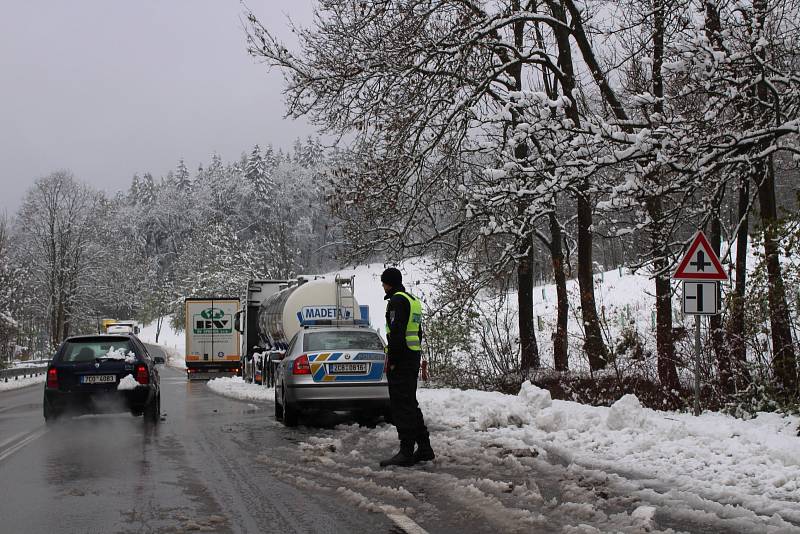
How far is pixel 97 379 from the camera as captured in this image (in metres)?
14.9

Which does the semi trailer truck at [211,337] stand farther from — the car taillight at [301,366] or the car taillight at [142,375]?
the car taillight at [301,366]

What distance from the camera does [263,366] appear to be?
27.7 m

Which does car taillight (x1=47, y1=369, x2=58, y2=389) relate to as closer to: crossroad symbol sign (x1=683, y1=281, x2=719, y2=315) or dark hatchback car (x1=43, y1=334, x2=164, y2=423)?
dark hatchback car (x1=43, y1=334, x2=164, y2=423)

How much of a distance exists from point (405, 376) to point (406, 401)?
0.27 m

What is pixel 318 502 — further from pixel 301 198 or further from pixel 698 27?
pixel 301 198

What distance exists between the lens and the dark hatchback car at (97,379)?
48.5 ft

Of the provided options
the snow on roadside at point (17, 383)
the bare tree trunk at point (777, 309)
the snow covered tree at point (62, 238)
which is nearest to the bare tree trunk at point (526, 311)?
the bare tree trunk at point (777, 309)

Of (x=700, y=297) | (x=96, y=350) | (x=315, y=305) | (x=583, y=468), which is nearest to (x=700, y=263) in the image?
(x=700, y=297)

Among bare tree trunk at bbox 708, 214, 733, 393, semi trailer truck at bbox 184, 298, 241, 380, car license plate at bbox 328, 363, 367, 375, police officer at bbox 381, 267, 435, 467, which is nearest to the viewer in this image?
police officer at bbox 381, 267, 435, 467

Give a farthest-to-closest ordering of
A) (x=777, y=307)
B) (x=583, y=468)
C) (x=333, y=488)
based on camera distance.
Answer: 1. (x=777, y=307)
2. (x=583, y=468)
3. (x=333, y=488)

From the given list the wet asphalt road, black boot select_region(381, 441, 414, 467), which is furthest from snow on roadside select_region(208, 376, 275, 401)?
black boot select_region(381, 441, 414, 467)

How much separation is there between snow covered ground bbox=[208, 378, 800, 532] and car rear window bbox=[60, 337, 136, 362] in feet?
13.4

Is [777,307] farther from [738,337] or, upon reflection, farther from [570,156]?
[570,156]

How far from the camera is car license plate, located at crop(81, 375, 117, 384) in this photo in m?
14.8
